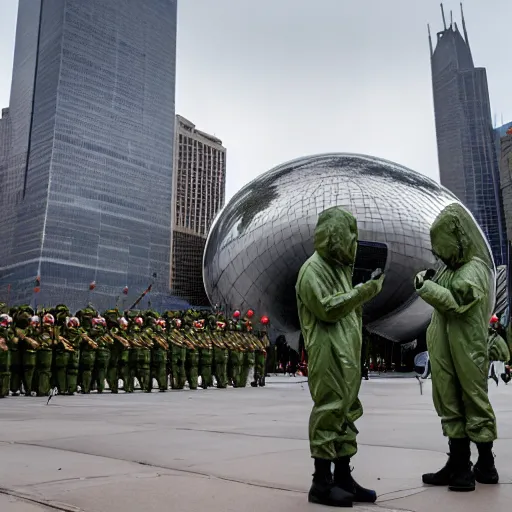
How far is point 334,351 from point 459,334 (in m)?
0.91

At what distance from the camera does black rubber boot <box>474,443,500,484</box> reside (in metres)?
3.36

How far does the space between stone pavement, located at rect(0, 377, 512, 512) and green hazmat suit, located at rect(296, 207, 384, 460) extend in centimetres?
38

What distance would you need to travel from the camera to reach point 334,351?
3.03 m

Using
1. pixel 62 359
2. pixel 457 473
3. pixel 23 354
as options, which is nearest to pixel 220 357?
pixel 62 359

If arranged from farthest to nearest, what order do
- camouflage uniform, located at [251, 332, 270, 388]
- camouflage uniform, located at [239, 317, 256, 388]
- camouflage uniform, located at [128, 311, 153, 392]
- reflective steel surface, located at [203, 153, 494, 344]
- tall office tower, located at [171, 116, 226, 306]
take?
tall office tower, located at [171, 116, 226, 306] < reflective steel surface, located at [203, 153, 494, 344] < camouflage uniform, located at [251, 332, 270, 388] < camouflage uniform, located at [239, 317, 256, 388] < camouflage uniform, located at [128, 311, 153, 392]

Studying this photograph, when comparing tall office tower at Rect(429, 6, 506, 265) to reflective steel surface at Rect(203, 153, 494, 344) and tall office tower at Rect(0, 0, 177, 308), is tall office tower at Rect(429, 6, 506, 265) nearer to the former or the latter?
tall office tower at Rect(0, 0, 177, 308)

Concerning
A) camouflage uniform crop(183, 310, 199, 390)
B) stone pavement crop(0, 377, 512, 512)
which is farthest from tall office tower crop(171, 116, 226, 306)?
stone pavement crop(0, 377, 512, 512)

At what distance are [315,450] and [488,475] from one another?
116cm

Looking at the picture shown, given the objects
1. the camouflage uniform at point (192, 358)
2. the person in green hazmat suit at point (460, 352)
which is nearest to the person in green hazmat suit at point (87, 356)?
the camouflage uniform at point (192, 358)

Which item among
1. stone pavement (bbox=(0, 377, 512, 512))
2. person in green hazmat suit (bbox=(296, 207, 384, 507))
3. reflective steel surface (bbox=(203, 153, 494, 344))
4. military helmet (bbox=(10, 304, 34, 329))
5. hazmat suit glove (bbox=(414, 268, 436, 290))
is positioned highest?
reflective steel surface (bbox=(203, 153, 494, 344))

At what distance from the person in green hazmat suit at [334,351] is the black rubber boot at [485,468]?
861mm

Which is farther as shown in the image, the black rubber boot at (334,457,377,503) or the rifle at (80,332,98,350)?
the rifle at (80,332,98,350)

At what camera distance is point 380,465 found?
389 centimetres

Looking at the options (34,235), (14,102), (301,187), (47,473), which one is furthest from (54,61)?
(47,473)
